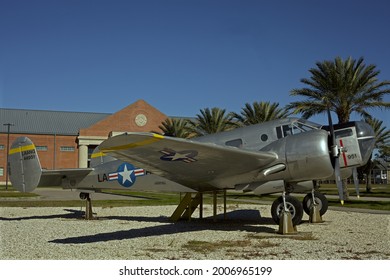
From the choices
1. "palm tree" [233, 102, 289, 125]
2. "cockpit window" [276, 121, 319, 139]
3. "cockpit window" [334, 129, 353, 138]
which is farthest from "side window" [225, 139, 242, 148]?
"palm tree" [233, 102, 289, 125]

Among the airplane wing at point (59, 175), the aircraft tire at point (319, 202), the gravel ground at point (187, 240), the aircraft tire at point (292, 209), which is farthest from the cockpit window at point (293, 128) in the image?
the airplane wing at point (59, 175)

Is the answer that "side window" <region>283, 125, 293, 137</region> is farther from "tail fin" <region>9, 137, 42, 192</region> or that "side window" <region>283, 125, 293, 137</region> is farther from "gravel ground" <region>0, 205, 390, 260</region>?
"tail fin" <region>9, 137, 42, 192</region>

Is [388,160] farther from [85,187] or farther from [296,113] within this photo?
[85,187]

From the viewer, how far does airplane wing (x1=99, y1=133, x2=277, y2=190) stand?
27.5 ft

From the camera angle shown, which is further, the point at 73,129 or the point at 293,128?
the point at 73,129

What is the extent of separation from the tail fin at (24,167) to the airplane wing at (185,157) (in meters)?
4.98

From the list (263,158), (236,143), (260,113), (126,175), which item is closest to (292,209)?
(263,158)

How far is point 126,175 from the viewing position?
14.2 metres

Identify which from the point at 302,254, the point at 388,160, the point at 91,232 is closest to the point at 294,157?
the point at 302,254

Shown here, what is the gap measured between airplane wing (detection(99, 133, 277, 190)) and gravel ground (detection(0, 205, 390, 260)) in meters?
1.74

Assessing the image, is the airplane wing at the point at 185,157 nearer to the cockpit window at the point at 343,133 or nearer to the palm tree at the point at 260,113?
the cockpit window at the point at 343,133

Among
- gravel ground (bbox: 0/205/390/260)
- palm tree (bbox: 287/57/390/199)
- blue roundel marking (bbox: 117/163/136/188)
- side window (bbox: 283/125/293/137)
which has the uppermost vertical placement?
palm tree (bbox: 287/57/390/199)

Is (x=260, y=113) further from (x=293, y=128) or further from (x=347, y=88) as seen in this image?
(x=293, y=128)

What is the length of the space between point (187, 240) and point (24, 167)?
711 centimetres
